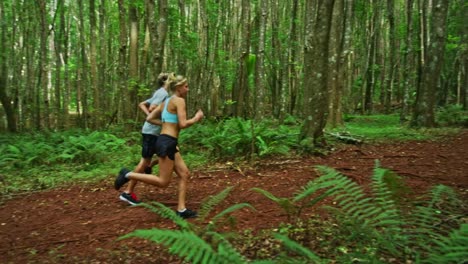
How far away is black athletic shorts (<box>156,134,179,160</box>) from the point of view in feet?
16.2

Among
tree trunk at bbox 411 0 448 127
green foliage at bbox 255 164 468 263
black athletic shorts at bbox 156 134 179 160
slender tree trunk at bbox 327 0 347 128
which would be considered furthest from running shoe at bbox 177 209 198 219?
tree trunk at bbox 411 0 448 127

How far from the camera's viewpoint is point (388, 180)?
4.00 metres

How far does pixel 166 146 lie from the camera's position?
16.2 ft

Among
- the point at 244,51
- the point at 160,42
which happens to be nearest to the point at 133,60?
the point at 160,42

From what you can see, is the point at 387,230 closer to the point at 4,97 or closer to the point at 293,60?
the point at 4,97

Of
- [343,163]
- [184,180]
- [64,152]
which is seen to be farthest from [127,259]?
[64,152]

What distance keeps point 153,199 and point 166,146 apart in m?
1.68

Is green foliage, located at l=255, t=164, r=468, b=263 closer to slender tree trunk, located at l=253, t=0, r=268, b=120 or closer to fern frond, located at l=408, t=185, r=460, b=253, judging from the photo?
fern frond, located at l=408, t=185, r=460, b=253

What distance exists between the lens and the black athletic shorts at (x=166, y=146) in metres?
4.93

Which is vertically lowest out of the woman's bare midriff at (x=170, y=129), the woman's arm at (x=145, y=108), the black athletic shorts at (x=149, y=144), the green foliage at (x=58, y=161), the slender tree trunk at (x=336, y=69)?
the green foliage at (x=58, y=161)

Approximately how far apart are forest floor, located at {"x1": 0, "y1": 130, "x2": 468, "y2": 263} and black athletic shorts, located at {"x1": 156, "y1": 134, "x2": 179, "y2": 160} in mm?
940

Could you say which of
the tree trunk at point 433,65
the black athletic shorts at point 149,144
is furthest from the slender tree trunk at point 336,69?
the black athletic shorts at point 149,144

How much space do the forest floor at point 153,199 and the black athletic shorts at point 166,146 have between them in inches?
37.0

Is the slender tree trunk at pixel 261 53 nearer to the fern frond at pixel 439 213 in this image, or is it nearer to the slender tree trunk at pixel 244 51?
the slender tree trunk at pixel 244 51
